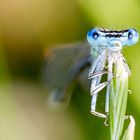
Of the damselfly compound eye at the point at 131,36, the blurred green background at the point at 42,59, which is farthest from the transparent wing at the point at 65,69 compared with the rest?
the damselfly compound eye at the point at 131,36

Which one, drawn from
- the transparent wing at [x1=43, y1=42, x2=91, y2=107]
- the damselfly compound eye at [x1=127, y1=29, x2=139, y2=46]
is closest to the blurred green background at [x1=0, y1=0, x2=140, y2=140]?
the transparent wing at [x1=43, y1=42, x2=91, y2=107]

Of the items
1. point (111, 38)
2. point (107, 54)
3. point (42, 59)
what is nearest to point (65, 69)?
point (42, 59)

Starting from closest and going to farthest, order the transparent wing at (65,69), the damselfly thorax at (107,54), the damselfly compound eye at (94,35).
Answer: the damselfly thorax at (107,54) → the damselfly compound eye at (94,35) → the transparent wing at (65,69)

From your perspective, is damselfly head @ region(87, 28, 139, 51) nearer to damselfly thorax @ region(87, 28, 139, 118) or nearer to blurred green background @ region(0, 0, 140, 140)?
damselfly thorax @ region(87, 28, 139, 118)

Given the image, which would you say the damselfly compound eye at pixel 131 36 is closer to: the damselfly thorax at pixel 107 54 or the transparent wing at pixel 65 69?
the damselfly thorax at pixel 107 54

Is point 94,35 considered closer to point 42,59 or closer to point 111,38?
point 111,38

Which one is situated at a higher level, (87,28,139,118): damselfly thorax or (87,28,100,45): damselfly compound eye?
(87,28,100,45): damselfly compound eye

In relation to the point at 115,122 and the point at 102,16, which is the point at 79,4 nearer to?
the point at 102,16

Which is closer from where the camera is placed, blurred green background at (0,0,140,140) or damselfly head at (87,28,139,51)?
damselfly head at (87,28,139,51)
